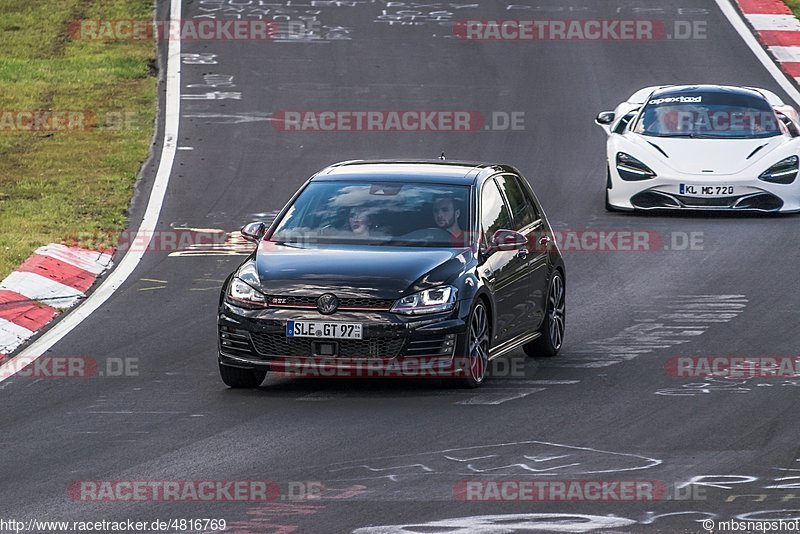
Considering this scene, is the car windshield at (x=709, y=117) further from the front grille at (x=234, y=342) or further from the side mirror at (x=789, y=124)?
the front grille at (x=234, y=342)

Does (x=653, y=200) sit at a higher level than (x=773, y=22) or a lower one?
lower

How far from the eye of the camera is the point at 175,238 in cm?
1727

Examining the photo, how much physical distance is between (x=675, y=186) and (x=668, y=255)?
2.27 metres

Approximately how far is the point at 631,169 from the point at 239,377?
9127 mm

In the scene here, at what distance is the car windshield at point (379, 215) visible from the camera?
11.6 meters

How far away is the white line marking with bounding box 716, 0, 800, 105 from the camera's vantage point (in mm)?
26406

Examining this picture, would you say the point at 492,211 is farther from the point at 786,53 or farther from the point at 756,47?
the point at 756,47

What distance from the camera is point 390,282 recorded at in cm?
1077

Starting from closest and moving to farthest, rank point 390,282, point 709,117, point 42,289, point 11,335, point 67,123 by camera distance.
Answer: point 390,282, point 11,335, point 42,289, point 709,117, point 67,123

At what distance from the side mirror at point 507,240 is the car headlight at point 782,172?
804 centimetres

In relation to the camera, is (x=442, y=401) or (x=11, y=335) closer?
(x=442, y=401)

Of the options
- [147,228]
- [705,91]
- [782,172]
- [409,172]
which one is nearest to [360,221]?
[409,172]

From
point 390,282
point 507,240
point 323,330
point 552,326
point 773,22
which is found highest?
point 773,22

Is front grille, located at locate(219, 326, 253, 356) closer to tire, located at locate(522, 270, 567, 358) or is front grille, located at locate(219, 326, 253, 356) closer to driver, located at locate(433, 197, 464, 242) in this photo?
driver, located at locate(433, 197, 464, 242)
